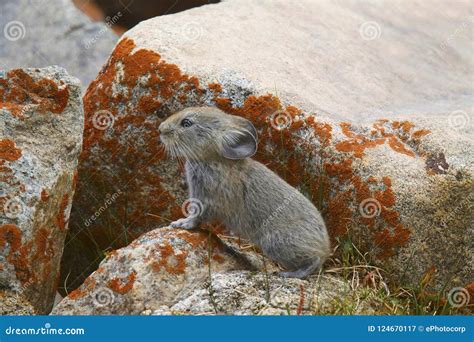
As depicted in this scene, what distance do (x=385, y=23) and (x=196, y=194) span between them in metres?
4.90

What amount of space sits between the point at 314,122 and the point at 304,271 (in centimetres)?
175

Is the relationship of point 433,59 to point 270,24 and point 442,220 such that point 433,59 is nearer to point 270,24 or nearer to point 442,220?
point 270,24

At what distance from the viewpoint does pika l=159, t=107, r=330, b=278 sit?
22.8 ft

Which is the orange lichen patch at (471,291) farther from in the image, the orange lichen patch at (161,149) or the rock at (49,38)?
the rock at (49,38)

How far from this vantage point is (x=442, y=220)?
23.9 ft

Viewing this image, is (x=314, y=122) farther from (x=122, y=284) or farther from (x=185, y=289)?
(x=122, y=284)

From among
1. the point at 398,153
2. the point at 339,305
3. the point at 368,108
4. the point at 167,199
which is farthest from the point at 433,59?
the point at 339,305

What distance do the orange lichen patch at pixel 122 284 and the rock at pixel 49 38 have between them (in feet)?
20.6

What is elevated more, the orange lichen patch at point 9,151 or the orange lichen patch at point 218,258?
the orange lichen patch at point 9,151

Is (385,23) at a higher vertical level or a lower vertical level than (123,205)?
higher

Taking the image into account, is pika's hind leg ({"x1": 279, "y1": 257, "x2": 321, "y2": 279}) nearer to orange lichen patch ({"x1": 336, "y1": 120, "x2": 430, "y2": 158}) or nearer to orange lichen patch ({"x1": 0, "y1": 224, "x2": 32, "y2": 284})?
orange lichen patch ({"x1": 336, "y1": 120, "x2": 430, "y2": 158})

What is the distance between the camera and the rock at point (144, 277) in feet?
20.8

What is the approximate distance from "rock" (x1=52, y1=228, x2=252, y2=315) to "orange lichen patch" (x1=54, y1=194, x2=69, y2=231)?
3.19 feet

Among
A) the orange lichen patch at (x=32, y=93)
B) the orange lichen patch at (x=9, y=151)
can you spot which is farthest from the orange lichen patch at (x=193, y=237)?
the orange lichen patch at (x=32, y=93)
